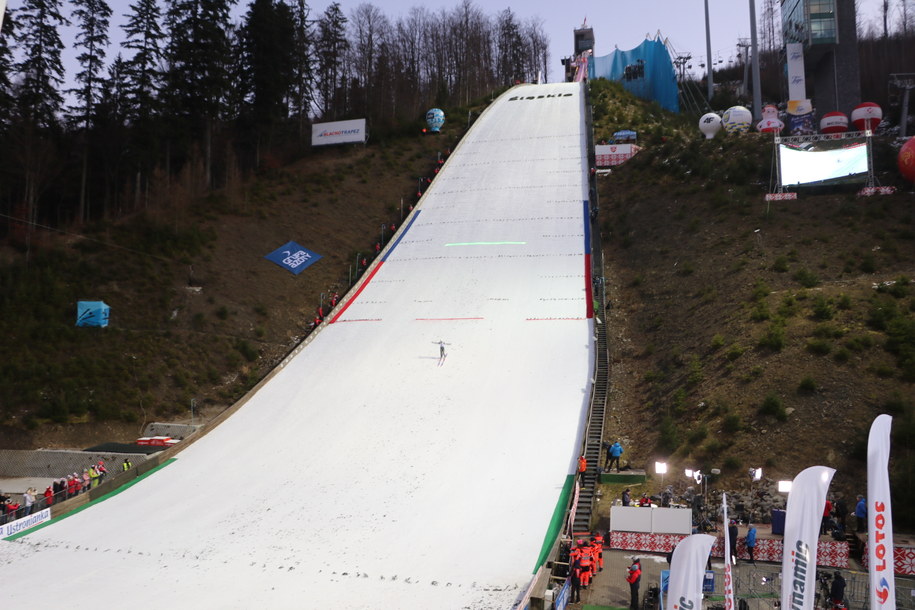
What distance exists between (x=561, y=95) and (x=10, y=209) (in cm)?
3743

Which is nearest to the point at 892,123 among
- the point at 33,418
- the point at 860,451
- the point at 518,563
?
the point at 860,451

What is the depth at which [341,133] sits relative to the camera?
4794 cm

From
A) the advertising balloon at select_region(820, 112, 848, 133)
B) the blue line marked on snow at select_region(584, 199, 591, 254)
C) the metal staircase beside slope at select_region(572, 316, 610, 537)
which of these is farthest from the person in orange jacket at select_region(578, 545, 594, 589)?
the advertising balloon at select_region(820, 112, 848, 133)

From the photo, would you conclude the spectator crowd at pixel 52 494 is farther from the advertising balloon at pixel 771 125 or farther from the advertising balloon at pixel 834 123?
the advertising balloon at pixel 834 123

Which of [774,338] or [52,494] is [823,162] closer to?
[774,338]

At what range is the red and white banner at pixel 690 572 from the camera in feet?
28.3

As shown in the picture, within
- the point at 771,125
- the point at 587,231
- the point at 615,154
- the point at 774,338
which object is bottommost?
the point at 774,338

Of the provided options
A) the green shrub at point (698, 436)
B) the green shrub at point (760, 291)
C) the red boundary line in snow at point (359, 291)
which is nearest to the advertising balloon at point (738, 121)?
the green shrub at point (760, 291)

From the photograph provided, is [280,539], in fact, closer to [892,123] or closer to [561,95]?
[892,123]

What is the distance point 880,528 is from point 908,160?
26.5 m

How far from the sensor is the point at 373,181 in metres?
43.4

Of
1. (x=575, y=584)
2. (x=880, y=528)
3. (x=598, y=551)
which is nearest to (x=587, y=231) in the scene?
(x=598, y=551)

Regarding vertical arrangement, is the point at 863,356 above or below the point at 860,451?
above

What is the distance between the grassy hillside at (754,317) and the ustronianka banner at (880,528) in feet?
32.1
